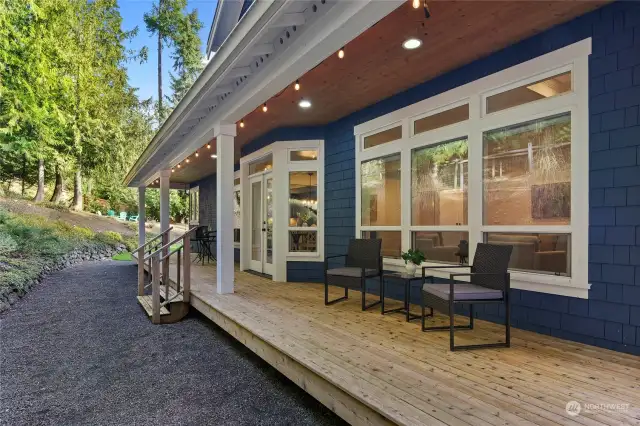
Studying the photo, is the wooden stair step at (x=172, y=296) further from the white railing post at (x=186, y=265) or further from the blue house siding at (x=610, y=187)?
the blue house siding at (x=610, y=187)

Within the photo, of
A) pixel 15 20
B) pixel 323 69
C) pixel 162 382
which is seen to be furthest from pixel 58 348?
pixel 15 20

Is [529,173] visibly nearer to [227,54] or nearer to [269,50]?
[269,50]

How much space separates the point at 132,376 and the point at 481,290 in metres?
3.18

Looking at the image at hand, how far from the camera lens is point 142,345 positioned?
13.7 feet

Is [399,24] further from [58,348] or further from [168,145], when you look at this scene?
[168,145]

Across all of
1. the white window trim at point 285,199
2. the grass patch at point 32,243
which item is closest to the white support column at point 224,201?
the white window trim at point 285,199

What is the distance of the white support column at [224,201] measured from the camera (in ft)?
16.4

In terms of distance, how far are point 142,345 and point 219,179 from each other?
7.38 ft

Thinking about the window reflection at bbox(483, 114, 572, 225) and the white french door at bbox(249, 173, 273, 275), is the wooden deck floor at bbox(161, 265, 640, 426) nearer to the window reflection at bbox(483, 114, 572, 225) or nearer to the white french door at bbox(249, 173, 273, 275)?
the window reflection at bbox(483, 114, 572, 225)

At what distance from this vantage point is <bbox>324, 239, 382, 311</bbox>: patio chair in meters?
4.15

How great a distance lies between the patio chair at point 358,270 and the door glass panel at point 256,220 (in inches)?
115

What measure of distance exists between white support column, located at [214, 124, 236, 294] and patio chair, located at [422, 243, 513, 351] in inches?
109

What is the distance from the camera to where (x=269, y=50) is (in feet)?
11.1

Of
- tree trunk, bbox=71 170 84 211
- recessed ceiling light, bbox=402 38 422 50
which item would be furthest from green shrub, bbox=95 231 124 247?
recessed ceiling light, bbox=402 38 422 50
